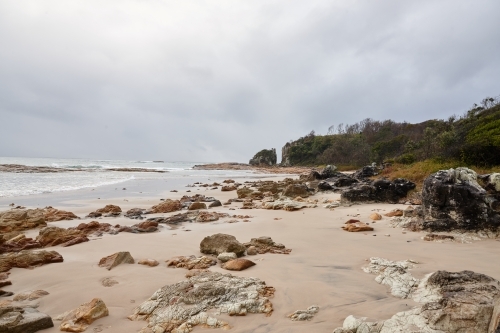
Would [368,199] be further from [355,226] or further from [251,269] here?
[251,269]

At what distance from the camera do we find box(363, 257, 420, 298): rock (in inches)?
A: 127

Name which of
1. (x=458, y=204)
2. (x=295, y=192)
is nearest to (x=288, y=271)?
(x=458, y=204)

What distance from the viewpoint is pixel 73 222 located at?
28.1ft

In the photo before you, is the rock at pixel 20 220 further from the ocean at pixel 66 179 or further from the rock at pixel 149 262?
the ocean at pixel 66 179

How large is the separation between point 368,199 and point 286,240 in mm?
5563

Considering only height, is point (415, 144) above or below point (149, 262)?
above

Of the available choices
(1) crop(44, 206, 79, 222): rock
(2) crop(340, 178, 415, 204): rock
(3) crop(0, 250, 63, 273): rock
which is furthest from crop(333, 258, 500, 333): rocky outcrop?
(1) crop(44, 206, 79, 222): rock

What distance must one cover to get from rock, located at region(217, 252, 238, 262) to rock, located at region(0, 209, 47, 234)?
5829mm

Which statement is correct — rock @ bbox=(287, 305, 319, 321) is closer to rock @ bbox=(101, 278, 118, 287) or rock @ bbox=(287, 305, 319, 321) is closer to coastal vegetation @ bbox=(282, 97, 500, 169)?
rock @ bbox=(101, 278, 118, 287)

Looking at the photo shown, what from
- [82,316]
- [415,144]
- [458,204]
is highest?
[415,144]

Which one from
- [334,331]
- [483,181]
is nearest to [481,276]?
[334,331]

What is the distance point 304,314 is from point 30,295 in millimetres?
3158

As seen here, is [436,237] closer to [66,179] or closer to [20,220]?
[20,220]

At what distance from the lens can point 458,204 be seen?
6.02 meters
